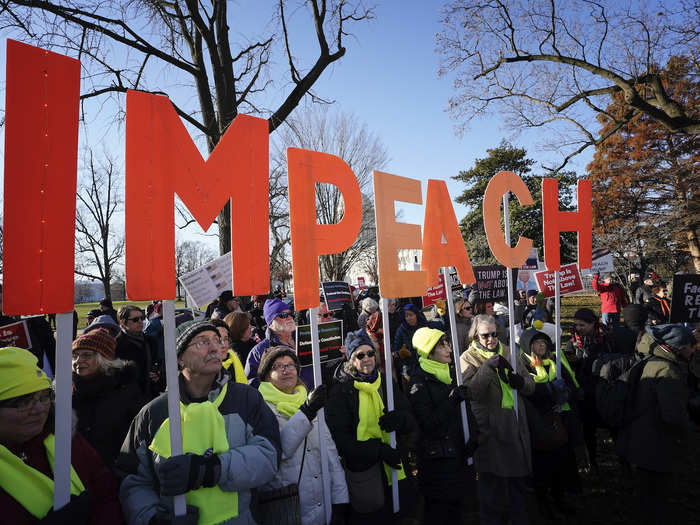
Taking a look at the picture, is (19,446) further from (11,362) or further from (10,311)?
(10,311)

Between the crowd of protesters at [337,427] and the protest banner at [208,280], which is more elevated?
the protest banner at [208,280]

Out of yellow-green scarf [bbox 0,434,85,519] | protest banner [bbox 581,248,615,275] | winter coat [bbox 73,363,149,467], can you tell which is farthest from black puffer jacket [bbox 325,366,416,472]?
protest banner [bbox 581,248,615,275]

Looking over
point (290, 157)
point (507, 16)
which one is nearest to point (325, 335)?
point (290, 157)

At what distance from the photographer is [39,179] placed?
182cm

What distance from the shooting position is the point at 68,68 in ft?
6.31

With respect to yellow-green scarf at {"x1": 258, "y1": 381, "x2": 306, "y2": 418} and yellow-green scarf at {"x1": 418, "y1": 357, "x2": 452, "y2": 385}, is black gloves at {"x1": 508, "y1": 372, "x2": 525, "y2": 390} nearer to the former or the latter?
yellow-green scarf at {"x1": 418, "y1": 357, "x2": 452, "y2": 385}

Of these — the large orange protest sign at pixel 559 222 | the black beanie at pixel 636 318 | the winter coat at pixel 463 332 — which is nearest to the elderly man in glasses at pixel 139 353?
the winter coat at pixel 463 332

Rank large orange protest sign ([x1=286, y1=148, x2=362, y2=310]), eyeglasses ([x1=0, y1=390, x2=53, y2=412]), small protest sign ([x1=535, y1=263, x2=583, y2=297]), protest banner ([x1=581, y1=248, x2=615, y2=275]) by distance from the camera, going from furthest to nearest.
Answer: protest banner ([x1=581, y1=248, x2=615, y2=275]) < small protest sign ([x1=535, y1=263, x2=583, y2=297]) < large orange protest sign ([x1=286, y1=148, x2=362, y2=310]) < eyeglasses ([x1=0, y1=390, x2=53, y2=412])

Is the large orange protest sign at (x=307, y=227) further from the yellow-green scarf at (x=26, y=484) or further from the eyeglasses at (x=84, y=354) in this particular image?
the yellow-green scarf at (x=26, y=484)

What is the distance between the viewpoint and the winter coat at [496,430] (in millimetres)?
3518

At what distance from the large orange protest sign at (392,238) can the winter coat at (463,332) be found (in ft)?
10.8

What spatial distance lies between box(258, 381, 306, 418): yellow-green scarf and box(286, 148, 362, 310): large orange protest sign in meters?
0.58

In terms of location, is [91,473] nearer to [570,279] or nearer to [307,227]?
[307,227]

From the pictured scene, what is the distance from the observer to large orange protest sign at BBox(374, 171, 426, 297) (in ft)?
11.0
